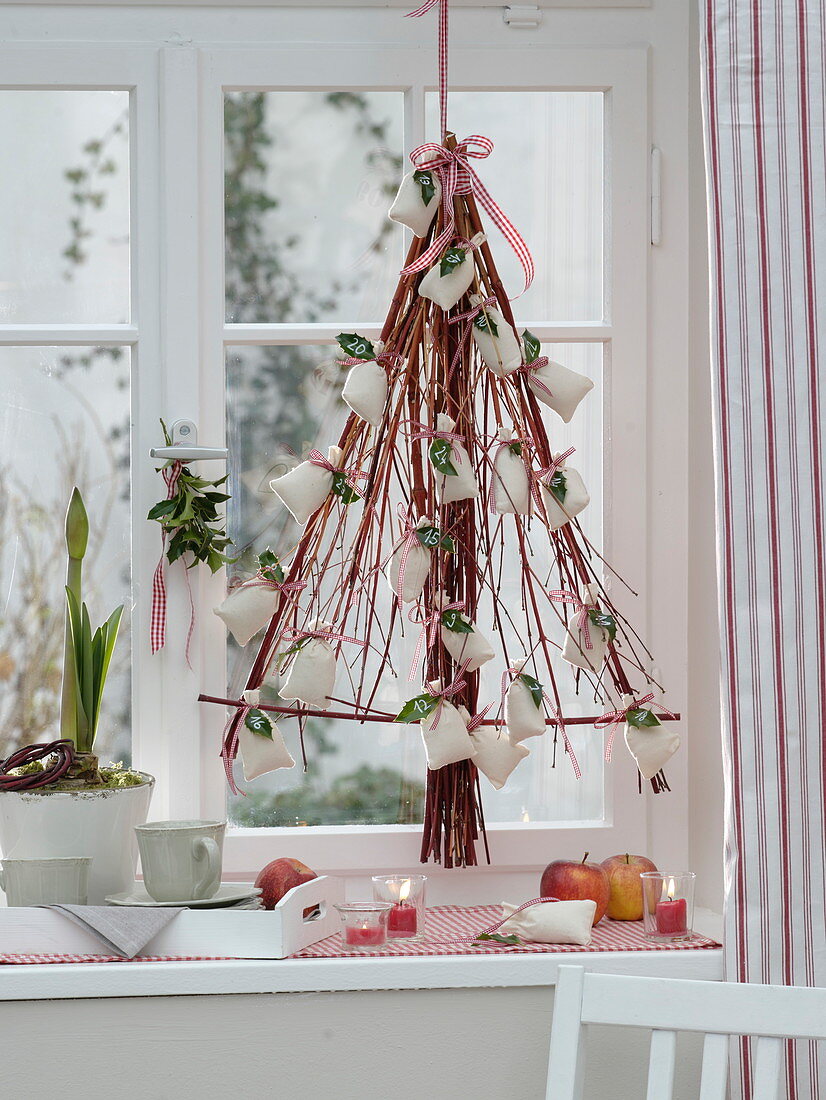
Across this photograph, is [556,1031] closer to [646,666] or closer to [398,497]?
[646,666]

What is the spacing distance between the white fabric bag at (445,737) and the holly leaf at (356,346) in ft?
1.38

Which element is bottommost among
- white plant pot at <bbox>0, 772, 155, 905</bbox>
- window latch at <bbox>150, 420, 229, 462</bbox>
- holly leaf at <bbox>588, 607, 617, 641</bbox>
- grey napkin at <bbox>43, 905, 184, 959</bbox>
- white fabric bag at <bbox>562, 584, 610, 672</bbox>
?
grey napkin at <bbox>43, 905, 184, 959</bbox>

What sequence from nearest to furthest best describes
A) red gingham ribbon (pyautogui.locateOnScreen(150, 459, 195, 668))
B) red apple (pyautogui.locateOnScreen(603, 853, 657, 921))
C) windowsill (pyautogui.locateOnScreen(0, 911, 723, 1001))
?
windowsill (pyautogui.locateOnScreen(0, 911, 723, 1001)) → red apple (pyautogui.locateOnScreen(603, 853, 657, 921)) → red gingham ribbon (pyautogui.locateOnScreen(150, 459, 195, 668))

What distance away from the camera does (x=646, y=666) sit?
1.69 m

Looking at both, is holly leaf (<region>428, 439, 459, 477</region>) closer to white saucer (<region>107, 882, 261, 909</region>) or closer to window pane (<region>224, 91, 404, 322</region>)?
window pane (<region>224, 91, 404, 322</region>)

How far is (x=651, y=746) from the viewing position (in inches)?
58.4

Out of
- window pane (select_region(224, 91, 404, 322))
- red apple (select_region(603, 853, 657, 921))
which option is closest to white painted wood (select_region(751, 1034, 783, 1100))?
red apple (select_region(603, 853, 657, 921))

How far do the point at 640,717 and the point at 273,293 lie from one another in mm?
770

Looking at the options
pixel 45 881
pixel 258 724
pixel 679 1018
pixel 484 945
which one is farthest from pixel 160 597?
pixel 679 1018

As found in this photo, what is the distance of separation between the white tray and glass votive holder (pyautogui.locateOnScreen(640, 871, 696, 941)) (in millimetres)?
419

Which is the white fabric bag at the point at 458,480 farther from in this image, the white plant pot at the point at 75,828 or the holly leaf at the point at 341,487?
the white plant pot at the point at 75,828

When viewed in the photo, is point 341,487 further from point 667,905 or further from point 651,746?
point 667,905

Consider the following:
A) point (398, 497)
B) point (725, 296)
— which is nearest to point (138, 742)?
point (398, 497)

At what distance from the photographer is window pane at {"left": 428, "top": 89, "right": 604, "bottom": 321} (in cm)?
173
